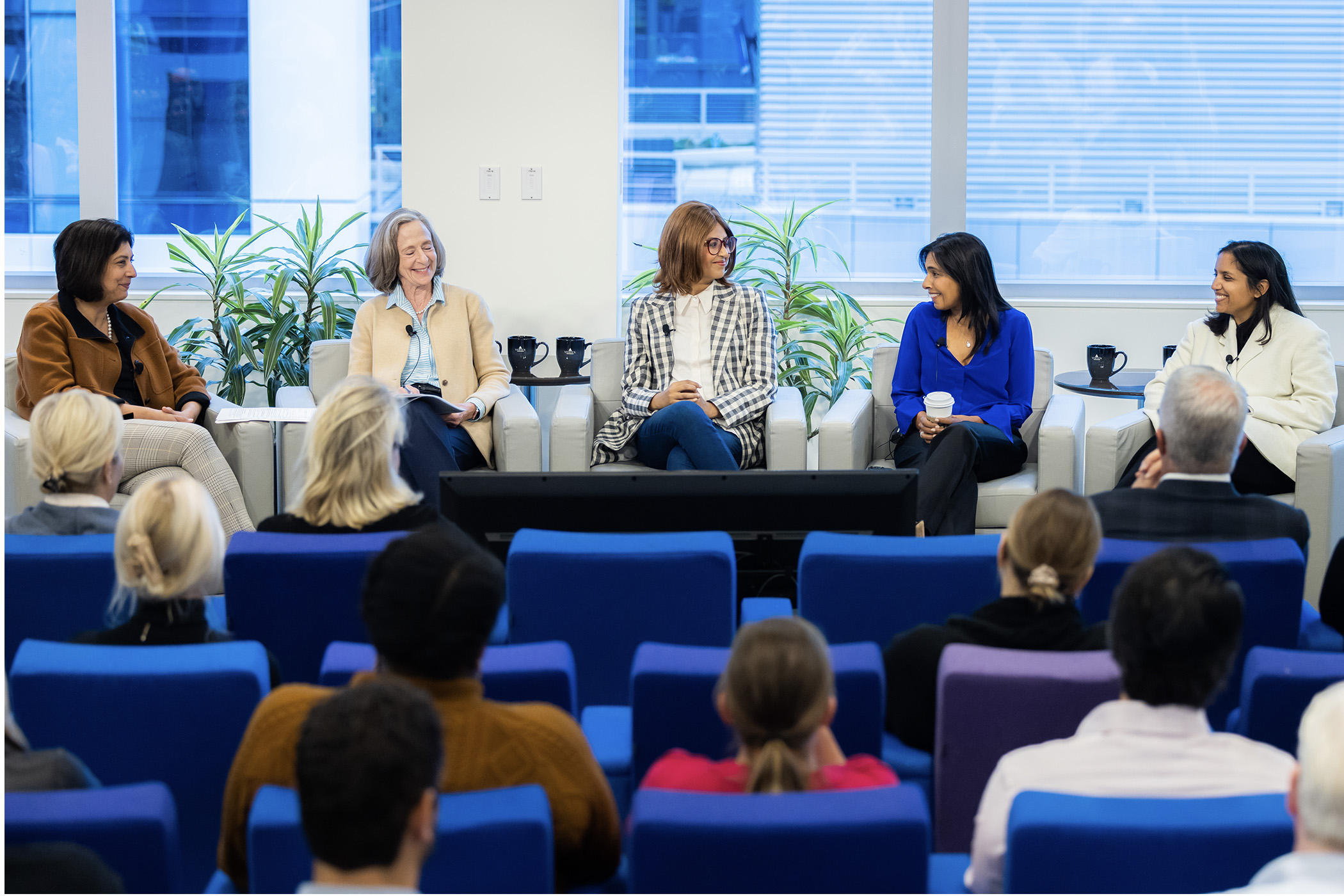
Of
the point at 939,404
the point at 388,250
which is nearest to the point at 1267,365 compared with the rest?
the point at 939,404

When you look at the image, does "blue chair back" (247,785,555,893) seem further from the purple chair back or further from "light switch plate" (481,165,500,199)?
"light switch plate" (481,165,500,199)

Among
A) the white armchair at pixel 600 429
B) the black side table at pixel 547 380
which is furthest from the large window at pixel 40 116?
the white armchair at pixel 600 429

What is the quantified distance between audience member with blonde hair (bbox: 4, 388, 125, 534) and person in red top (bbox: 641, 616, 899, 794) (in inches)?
68.8

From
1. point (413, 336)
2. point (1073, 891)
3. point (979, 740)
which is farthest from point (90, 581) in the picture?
point (413, 336)

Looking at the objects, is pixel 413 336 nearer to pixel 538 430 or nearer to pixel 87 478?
pixel 538 430

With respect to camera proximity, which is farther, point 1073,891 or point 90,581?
point 90,581

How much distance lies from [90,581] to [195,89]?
4.21 m

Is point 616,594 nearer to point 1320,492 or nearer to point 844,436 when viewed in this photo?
point 844,436

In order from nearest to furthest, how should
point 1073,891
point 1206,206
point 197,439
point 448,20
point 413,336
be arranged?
point 1073,891 < point 197,439 < point 413,336 < point 448,20 < point 1206,206

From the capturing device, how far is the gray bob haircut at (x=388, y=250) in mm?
4734

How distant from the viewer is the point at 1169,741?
1.65 meters

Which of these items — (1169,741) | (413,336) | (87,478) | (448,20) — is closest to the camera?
(1169,741)

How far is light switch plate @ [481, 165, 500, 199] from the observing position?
5680mm

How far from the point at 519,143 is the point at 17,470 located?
2499mm
